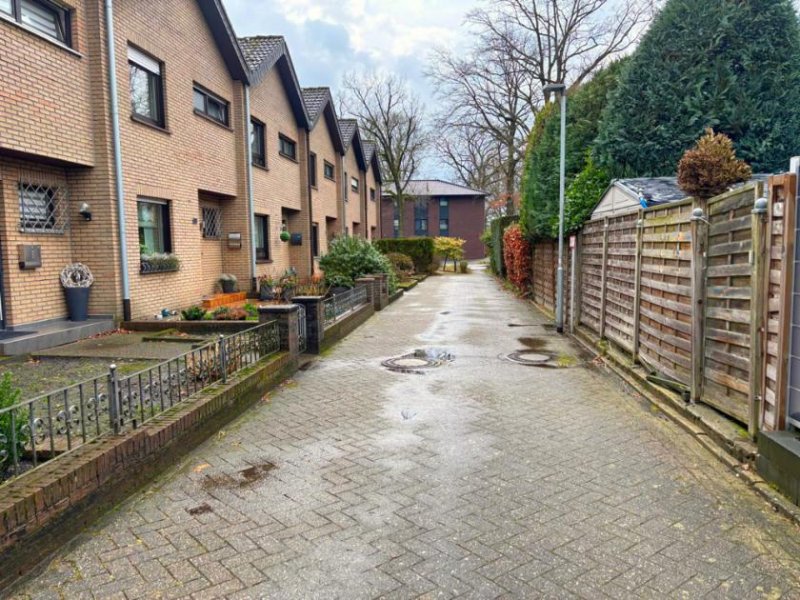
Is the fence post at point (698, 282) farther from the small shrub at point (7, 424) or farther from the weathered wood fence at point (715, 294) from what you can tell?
the small shrub at point (7, 424)

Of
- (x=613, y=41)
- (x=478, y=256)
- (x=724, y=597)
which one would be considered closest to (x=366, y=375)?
(x=724, y=597)

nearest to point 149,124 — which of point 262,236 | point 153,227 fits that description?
point 153,227

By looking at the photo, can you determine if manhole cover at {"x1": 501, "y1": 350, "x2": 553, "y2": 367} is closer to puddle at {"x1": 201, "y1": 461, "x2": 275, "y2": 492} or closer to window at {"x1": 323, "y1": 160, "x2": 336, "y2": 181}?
puddle at {"x1": 201, "y1": 461, "x2": 275, "y2": 492}

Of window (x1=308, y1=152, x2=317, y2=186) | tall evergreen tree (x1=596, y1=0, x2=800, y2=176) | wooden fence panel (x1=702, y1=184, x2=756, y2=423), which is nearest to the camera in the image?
wooden fence panel (x1=702, y1=184, x2=756, y2=423)

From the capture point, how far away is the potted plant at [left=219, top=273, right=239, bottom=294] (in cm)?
1424

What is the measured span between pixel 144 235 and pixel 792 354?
34.5ft

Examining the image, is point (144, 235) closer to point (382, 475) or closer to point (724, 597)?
point (382, 475)

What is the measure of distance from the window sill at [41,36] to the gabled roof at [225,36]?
498cm

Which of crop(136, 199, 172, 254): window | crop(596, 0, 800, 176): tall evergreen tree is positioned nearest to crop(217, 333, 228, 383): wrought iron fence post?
crop(136, 199, 172, 254): window

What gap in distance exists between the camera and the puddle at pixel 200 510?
3.69 meters

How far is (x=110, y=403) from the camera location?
4.02 meters

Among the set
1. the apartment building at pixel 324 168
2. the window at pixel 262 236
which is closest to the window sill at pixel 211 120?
the window at pixel 262 236

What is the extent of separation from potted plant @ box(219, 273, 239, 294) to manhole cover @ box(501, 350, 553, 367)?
7942mm

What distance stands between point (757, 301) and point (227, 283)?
12310 mm
